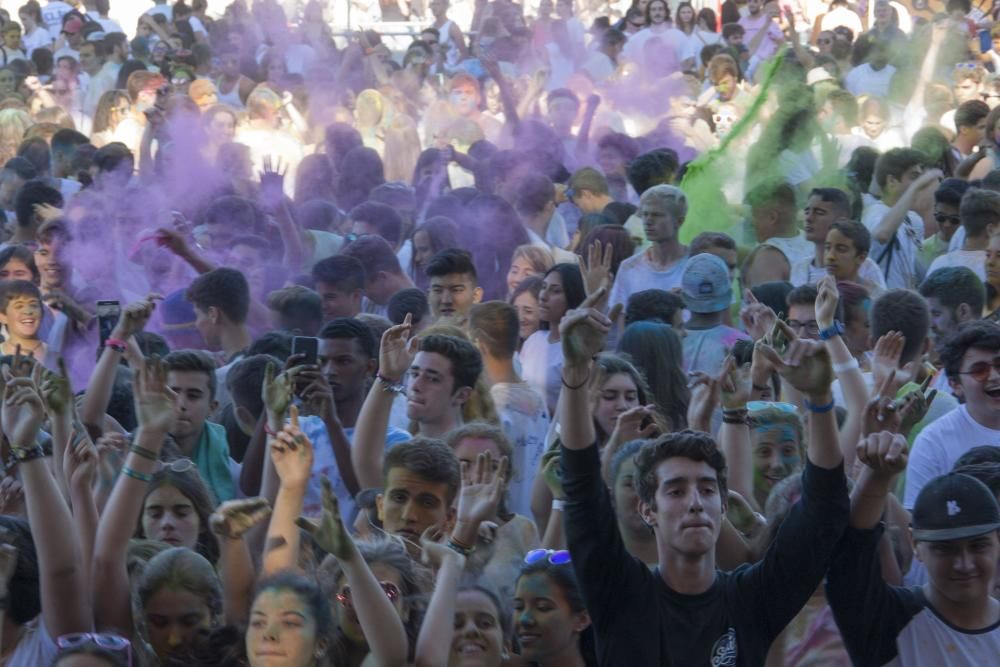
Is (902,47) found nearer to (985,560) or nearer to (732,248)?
(732,248)

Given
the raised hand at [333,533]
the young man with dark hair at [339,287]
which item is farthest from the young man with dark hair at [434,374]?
the young man with dark hair at [339,287]

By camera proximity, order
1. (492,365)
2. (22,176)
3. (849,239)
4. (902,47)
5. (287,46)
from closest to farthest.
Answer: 1. (492,365)
2. (849,239)
3. (22,176)
4. (902,47)
5. (287,46)

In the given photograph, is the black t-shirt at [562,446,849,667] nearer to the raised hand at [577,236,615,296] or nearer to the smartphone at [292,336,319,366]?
the smartphone at [292,336,319,366]

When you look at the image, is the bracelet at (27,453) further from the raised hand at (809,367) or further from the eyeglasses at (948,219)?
the eyeglasses at (948,219)

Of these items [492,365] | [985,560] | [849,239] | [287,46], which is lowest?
[985,560]

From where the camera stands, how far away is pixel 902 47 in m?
13.9

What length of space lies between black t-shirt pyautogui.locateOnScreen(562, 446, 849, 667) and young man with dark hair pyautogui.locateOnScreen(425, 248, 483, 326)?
3.58 metres

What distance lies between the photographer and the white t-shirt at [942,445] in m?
5.45

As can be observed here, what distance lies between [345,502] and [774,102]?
5.47 m

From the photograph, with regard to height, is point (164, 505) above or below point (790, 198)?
below

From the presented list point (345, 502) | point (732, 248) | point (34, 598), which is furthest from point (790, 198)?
point (34, 598)

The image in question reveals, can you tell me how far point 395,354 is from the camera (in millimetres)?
5676

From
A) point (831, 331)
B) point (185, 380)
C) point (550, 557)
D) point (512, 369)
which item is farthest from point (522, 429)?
point (550, 557)

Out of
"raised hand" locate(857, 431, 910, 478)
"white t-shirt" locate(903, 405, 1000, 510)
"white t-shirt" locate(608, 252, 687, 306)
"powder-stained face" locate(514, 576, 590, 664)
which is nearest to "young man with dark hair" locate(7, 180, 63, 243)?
"white t-shirt" locate(608, 252, 687, 306)
